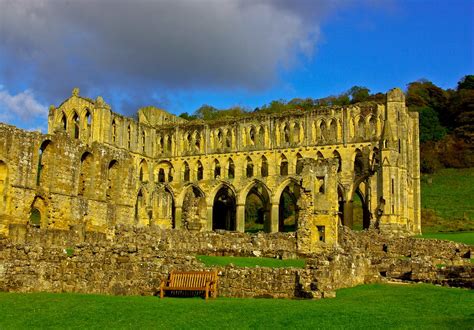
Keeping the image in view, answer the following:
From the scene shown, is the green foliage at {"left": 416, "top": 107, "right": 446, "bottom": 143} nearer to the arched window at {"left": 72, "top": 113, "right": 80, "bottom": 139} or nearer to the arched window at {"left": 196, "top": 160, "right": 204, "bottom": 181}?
the arched window at {"left": 196, "top": 160, "right": 204, "bottom": 181}

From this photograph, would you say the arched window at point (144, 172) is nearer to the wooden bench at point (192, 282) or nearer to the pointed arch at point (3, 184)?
the pointed arch at point (3, 184)

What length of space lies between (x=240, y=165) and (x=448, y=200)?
23.8 m

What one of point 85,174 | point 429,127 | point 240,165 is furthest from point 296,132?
point 429,127

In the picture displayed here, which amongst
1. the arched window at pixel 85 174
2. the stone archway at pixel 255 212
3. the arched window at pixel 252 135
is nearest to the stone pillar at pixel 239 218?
the stone archway at pixel 255 212

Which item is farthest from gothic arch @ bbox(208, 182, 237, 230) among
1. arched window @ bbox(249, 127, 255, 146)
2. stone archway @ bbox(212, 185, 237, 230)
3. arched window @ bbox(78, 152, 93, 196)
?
arched window @ bbox(78, 152, 93, 196)

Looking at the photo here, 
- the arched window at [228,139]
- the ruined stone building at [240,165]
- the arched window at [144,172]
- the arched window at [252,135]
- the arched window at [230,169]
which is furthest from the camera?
the arched window at [144,172]

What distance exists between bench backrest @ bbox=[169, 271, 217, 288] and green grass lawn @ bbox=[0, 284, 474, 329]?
583 millimetres

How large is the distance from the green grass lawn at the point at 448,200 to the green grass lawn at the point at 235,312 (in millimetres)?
43000

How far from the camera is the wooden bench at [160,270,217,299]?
17.9 meters

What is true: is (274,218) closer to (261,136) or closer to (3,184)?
(261,136)

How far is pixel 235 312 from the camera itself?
14.9 metres

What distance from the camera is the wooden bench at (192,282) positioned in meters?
17.9

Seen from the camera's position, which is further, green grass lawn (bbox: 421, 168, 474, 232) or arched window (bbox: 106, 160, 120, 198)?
green grass lawn (bbox: 421, 168, 474, 232)

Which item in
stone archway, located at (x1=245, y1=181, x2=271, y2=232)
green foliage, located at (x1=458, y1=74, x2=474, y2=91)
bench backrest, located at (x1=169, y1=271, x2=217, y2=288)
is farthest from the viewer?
A: green foliage, located at (x1=458, y1=74, x2=474, y2=91)
